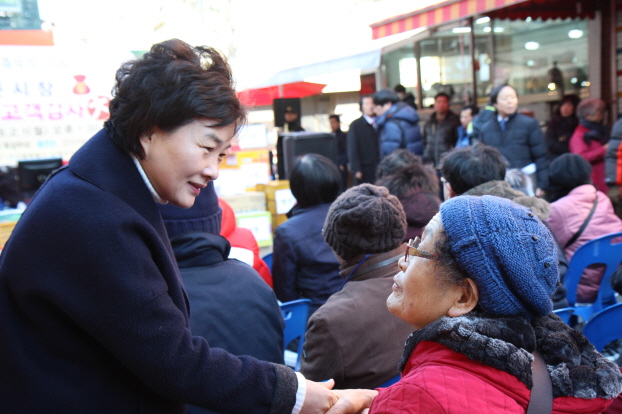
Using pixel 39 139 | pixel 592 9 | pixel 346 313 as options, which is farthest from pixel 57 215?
pixel 592 9

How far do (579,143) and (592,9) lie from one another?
2780 mm

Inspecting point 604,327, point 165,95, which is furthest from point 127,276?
point 604,327

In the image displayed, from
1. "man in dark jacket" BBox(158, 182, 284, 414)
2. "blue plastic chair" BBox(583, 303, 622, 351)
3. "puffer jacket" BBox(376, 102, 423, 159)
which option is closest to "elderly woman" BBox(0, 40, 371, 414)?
"man in dark jacket" BBox(158, 182, 284, 414)

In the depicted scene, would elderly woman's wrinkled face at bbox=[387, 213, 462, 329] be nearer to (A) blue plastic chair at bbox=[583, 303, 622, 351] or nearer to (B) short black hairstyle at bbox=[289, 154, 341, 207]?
(A) blue plastic chair at bbox=[583, 303, 622, 351]

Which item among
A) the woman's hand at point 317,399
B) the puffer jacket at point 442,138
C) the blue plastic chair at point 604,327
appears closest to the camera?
the woman's hand at point 317,399

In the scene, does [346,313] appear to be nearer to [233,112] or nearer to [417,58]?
[233,112]

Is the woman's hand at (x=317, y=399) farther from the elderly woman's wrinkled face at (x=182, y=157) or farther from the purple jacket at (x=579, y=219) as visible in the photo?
the purple jacket at (x=579, y=219)

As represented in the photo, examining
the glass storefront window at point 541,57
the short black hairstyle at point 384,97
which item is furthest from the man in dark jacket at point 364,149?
the glass storefront window at point 541,57

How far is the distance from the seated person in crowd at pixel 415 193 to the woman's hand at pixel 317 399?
205 centimetres

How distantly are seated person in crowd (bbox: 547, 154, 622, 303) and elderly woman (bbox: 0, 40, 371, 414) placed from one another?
2.87 meters

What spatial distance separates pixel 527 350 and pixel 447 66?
10311 mm

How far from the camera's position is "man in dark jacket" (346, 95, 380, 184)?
802 centimetres

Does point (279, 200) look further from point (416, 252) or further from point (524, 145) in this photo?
point (416, 252)

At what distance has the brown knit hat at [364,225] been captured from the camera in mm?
2152
